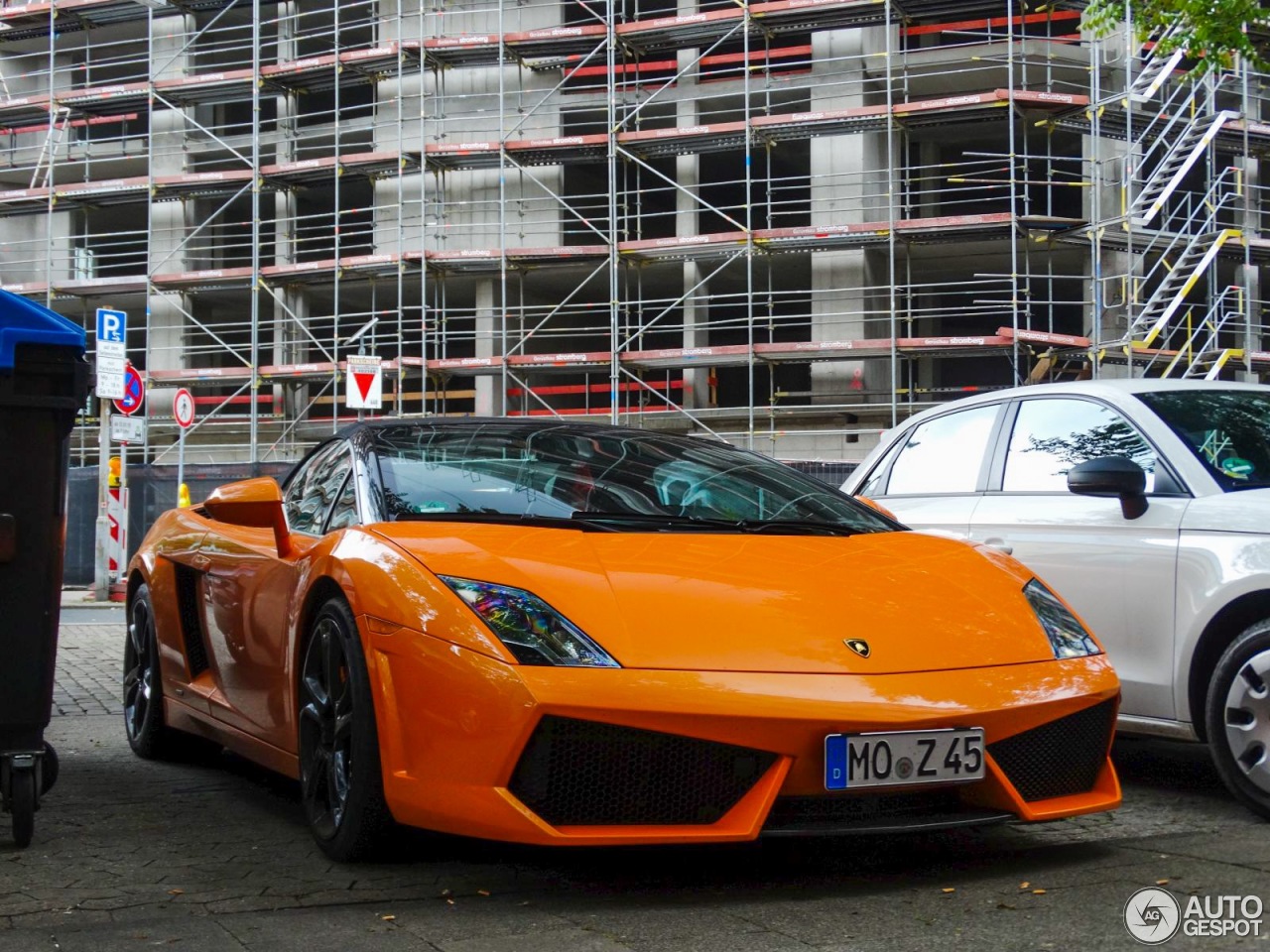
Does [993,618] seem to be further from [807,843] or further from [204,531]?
[204,531]

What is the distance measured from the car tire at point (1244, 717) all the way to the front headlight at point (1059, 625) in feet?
2.63

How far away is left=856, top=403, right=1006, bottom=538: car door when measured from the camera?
6215mm

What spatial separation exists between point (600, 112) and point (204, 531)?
79.7 ft

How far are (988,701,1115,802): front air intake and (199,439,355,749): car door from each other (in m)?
2.01

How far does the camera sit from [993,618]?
13.4 feet

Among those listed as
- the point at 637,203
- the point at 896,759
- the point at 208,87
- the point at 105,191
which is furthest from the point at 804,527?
the point at 105,191

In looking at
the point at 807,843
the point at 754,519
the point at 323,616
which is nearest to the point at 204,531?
the point at 323,616

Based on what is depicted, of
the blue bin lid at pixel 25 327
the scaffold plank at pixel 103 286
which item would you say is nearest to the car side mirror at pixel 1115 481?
the blue bin lid at pixel 25 327

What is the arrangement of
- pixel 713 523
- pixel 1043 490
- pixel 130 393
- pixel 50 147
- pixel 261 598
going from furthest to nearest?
1. pixel 50 147
2. pixel 130 393
3. pixel 1043 490
4. pixel 261 598
5. pixel 713 523

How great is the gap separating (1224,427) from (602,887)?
3.01 m

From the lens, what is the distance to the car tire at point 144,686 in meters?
6.02

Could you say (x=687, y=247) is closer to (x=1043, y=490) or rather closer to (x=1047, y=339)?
(x=1047, y=339)

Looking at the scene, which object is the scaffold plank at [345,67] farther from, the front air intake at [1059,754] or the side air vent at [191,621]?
the front air intake at [1059,754]

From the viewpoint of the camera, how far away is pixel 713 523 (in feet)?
15.1
